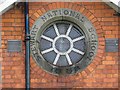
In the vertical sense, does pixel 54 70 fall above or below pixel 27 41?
below

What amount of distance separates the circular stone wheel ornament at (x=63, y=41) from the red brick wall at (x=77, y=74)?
0.36 feet

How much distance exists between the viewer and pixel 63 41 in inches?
368

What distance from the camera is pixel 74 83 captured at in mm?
9125

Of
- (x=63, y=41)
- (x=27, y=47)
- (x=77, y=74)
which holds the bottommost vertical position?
(x=77, y=74)

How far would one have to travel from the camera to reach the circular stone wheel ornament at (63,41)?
30.2 feet

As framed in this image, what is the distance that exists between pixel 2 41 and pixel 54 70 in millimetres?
1207

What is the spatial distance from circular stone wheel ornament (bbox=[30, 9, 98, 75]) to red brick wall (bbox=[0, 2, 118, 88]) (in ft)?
0.36

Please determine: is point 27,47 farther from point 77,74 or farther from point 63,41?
point 77,74

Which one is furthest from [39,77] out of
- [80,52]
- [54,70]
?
[80,52]

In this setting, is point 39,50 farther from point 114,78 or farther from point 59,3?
point 114,78

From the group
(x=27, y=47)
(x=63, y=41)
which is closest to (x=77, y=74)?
(x=63, y=41)

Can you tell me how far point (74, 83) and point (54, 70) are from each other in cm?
48

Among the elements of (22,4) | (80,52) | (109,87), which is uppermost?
(22,4)

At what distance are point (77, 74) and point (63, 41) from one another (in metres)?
0.75
